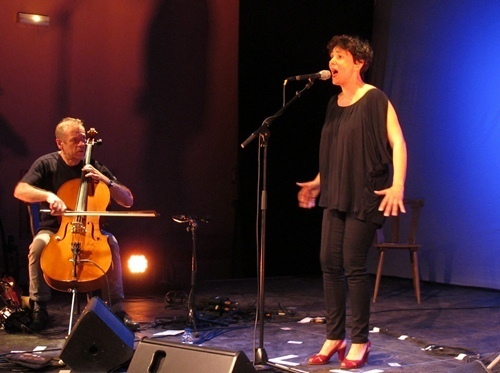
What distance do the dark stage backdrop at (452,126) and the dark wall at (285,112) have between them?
0.78 m

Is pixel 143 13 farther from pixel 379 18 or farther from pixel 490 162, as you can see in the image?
pixel 490 162

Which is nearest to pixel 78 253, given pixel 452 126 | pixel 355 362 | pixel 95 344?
pixel 95 344

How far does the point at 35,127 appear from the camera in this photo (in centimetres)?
616

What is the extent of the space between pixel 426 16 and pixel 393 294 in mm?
2744

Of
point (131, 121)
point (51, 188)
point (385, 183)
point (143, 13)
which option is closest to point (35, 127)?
point (131, 121)

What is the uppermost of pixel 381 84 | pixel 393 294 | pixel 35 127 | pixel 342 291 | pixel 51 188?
pixel 381 84

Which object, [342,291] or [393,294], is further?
[393,294]

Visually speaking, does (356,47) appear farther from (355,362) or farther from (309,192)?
(355,362)

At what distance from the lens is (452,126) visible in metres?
6.55

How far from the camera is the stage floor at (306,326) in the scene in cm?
356

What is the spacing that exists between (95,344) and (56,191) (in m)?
1.61

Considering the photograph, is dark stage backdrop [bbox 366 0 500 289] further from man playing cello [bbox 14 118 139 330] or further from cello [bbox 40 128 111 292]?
cello [bbox 40 128 111 292]

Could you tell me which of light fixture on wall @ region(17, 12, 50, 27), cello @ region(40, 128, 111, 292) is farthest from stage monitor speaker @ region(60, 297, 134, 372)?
light fixture on wall @ region(17, 12, 50, 27)

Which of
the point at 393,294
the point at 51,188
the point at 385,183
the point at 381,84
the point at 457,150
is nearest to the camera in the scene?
the point at 385,183
